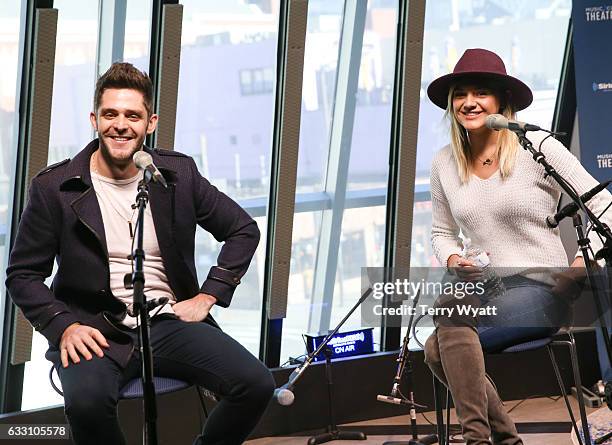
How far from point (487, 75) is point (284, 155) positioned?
216 cm

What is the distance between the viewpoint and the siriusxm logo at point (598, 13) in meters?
5.92

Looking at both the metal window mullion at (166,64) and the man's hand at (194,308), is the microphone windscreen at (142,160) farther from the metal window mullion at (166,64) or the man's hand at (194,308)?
the metal window mullion at (166,64)

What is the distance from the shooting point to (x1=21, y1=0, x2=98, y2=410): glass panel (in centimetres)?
515

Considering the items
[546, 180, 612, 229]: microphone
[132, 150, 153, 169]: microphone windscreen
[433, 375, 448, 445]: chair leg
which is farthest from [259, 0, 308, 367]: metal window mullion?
[132, 150, 153, 169]: microphone windscreen

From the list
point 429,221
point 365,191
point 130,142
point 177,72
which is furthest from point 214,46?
point 130,142

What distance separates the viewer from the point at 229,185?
5953 mm

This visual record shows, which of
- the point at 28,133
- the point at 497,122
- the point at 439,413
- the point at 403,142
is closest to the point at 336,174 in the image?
the point at 403,142

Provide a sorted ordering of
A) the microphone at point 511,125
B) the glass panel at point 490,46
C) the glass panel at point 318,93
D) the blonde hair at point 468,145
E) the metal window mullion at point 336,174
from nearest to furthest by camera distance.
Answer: the microphone at point 511,125 < the blonde hair at point 468,145 < the glass panel at point 318,93 < the metal window mullion at point 336,174 < the glass panel at point 490,46

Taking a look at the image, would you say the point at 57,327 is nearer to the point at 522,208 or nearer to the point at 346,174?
the point at 522,208

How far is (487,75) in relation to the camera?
3592 mm

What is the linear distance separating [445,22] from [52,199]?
13.1ft

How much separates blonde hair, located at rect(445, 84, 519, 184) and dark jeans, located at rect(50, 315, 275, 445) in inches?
43.9

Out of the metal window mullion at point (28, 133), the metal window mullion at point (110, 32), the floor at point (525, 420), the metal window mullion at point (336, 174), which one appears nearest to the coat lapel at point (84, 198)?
the metal window mullion at point (28, 133)

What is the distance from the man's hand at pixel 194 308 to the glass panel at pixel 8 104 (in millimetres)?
2069
